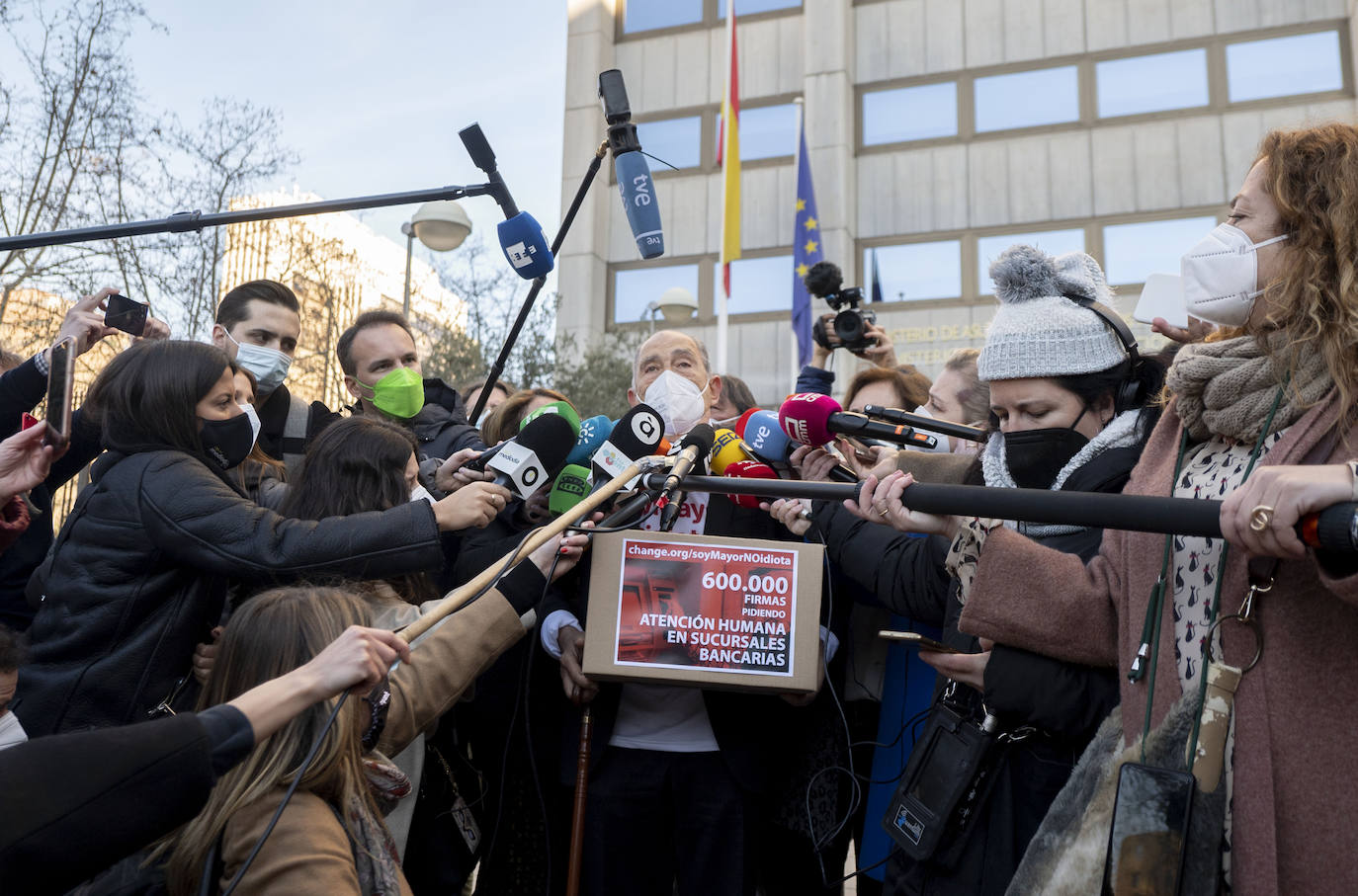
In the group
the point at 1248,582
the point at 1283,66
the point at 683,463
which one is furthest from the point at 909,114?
the point at 1248,582

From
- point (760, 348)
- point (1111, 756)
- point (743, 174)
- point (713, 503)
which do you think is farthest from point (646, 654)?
point (743, 174)

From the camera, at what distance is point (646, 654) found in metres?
3.02

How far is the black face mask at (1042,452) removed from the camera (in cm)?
271

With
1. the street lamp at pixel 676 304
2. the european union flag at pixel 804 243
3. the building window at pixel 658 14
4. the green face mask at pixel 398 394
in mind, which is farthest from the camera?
the building window at pixel 658 14

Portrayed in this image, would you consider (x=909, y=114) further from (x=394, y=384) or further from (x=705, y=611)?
(x=705, y=611)

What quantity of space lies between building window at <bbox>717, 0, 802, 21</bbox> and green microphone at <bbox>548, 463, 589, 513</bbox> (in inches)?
768

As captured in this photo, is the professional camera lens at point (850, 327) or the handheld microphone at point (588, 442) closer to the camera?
the handheld microphone at point (588, 442)

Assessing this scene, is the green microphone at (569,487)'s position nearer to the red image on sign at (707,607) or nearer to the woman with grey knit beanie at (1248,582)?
the red image on sign at (707,607)

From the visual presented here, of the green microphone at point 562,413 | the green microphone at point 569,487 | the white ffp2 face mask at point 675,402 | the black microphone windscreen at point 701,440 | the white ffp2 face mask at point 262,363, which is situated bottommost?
the green microphone at point 569,487

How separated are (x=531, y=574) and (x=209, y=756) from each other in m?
1.36

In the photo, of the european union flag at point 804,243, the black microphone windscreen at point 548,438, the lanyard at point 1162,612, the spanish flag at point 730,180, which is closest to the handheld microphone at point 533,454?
the black microphone windscreen at point 548,438

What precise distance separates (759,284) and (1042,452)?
58.5 ft

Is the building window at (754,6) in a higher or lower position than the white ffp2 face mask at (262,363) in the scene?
higher

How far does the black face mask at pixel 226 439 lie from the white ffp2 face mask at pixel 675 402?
1.34 metres
